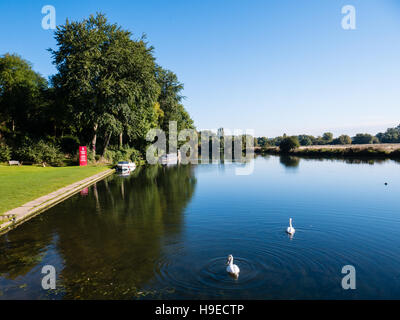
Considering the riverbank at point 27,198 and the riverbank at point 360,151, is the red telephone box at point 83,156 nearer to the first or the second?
the riverbank at point 27,198

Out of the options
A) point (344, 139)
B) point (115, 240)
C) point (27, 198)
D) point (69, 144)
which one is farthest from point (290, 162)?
point (344, 139)

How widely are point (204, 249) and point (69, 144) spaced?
50369mm

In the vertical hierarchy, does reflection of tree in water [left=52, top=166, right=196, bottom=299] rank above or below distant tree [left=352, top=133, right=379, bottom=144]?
below

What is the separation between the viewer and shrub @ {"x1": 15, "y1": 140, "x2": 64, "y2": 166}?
4366 cm

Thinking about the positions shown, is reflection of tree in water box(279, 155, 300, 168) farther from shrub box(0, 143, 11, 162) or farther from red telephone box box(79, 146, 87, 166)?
shrub box(0, 143, 11, 162)

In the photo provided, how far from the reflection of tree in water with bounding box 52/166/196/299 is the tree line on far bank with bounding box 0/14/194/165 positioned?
87.3ft

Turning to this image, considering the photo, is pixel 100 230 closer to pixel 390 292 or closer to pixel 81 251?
pixel 81 251

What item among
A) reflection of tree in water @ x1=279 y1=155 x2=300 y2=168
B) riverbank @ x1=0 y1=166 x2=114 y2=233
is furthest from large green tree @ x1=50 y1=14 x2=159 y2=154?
reflection of tree in water @ x1=279 y1=155 x2=300 y2=168

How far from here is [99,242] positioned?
11.3 meters

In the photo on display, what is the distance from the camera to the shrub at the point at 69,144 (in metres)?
53.8

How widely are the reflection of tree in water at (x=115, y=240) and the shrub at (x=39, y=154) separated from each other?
2728 centimetres

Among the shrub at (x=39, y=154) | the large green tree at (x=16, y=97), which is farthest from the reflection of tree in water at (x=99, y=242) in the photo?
the large green tree at (x=16, y=97)

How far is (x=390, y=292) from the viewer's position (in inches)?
298
